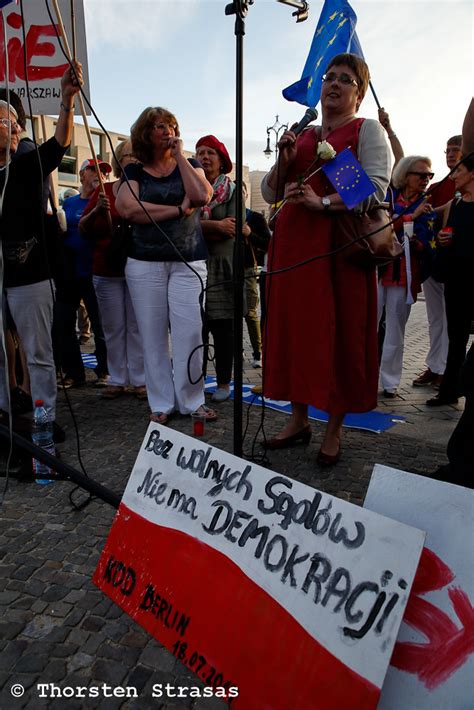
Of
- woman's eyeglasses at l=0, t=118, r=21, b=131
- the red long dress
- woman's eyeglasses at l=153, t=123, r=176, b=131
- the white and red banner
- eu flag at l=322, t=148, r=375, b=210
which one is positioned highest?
woman's eyeglasses at l=153, t=123, r=176, b=131

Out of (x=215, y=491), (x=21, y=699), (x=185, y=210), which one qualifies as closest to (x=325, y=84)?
(x=185, y=210)

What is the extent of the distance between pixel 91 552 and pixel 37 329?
1470 millimetres

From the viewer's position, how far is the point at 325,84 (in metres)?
2.49

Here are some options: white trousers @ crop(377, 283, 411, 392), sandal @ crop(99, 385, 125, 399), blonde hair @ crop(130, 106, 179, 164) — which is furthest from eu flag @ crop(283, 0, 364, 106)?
sandal @ crop(99, 385, 125, 399)

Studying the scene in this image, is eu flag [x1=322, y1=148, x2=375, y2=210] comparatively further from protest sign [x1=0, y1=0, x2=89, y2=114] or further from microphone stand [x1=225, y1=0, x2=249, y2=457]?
protest sign [x1=0, y1=0, x2=89, y2=114]

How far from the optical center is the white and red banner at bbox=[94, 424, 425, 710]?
1.10 meters

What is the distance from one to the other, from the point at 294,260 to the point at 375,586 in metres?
1.79

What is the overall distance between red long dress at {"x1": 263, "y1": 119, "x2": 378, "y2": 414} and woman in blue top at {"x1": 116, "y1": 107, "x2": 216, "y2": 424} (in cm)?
79

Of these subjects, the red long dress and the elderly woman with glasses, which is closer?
the red long dress

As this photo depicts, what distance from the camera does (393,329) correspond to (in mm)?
4219

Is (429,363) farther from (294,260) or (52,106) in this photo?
(52,106)

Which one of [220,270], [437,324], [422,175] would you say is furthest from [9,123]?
[437,324]

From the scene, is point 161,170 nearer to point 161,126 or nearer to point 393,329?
point 161,126

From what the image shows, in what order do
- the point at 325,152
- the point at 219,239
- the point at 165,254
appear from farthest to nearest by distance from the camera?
the point at 219,239 < the point at 165,254 < the point at 325,152
